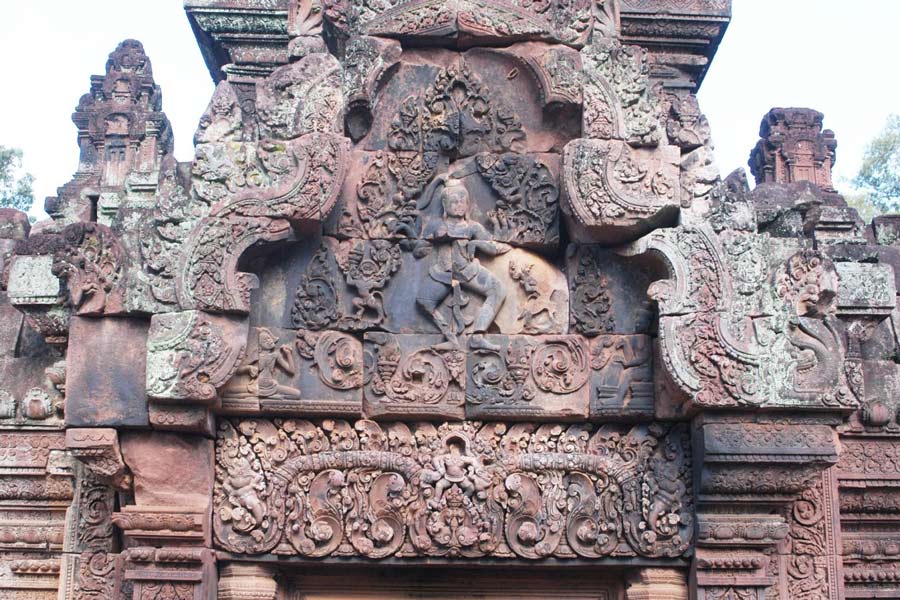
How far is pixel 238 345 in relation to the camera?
20.5 ft

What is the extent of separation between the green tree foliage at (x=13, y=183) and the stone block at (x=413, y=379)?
22180 millimetres

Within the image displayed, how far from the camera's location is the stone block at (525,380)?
22.0 ft

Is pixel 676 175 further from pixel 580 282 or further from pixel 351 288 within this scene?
pixel 351 288

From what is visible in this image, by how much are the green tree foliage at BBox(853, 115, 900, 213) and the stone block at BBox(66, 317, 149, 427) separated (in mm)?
24624

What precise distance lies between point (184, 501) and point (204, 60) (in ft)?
10.6

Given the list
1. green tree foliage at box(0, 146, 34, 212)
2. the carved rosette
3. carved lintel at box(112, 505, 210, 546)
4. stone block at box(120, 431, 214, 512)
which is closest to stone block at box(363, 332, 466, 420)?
the carved rosette

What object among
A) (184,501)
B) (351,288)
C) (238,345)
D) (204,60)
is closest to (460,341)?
(351,288)

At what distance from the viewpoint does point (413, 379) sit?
265 inches

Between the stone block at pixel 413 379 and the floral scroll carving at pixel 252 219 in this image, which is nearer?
the floral scroll carving at pixel 252 219

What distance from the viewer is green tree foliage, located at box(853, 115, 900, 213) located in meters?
28.2

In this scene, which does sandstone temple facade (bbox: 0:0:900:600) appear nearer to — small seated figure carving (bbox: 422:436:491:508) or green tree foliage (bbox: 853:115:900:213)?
small seated figure carving (bbox: 422:436:491:508)

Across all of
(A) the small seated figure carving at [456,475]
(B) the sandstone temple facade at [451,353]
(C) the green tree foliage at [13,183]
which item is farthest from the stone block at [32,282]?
(C) the green tree foliage at [13,183]

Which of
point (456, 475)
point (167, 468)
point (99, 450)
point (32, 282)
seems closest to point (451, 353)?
point (456, 475)

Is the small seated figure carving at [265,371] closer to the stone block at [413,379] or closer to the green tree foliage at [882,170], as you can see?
the stone block at [413,379]
